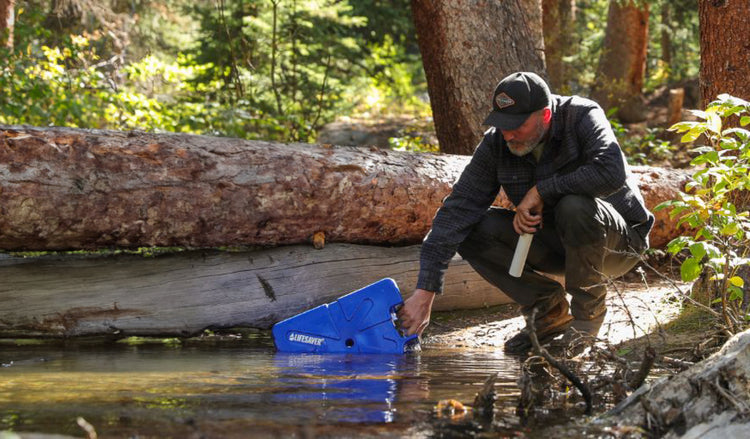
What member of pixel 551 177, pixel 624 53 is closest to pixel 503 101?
pixel 551 177

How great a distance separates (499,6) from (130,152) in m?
3.95

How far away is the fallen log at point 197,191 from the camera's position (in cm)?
453

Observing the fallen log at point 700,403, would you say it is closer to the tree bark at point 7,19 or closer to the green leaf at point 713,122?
the green leaf at point 713,122

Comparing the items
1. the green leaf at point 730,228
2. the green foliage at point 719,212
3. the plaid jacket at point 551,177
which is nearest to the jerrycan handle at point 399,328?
the plaid jacket at point 551,177

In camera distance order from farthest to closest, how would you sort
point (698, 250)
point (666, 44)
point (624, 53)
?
point (666, 44) → point (624, 53) → point (698, 250)

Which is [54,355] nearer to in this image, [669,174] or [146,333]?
[146,333]

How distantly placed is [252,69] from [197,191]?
6.10 meters

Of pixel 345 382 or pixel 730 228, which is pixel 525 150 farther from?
pixel 345 382

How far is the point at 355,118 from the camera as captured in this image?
15.3 meters

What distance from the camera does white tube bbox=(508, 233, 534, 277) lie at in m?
4.27

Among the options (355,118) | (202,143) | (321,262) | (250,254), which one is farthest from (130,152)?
(355,118)

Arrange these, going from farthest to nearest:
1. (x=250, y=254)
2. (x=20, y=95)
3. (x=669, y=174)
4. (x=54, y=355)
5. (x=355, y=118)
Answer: (x=355, y=118) < (x=20, y=95) < (x=669, y=174) < (x=250, y=254) < (x=54, y=355)

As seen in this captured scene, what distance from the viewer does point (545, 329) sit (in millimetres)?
4809

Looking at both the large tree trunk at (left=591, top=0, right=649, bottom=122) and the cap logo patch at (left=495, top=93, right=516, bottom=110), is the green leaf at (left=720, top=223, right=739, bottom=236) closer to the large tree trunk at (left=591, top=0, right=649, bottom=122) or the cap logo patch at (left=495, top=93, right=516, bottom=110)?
the cap logo patch at (left=495, top=93, right=516, bottom=110)
